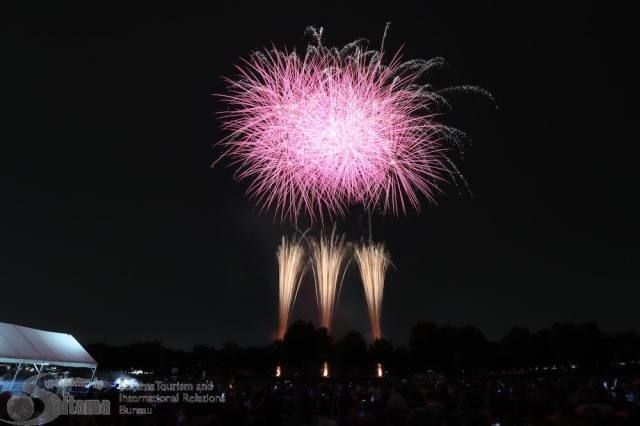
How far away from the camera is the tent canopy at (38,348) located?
20.9 m

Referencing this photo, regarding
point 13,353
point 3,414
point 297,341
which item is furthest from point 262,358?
point 3,414

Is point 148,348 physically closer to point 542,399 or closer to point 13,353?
point 13,353

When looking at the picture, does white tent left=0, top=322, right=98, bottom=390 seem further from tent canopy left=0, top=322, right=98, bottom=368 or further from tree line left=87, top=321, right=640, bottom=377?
tree line left=87, top=321, right=640, bottom=377

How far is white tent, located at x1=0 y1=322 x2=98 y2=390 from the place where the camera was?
20.9 m

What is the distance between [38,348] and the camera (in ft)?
76.9

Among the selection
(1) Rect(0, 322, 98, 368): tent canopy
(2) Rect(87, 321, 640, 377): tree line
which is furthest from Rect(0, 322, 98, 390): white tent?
(2) Rect(87, 321, 640, 377): tree line

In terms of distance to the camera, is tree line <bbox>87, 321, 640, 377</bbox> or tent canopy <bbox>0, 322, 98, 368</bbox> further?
tree line <bbox>87, 321, 640, 377</bbox>

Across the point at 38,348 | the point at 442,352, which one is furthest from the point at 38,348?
the point at 442,352

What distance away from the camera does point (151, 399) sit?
17.6 meters

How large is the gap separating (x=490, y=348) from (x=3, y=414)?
275ft

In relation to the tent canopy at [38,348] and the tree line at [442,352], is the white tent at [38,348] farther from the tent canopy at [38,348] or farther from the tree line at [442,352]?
the tree line at [442,352]

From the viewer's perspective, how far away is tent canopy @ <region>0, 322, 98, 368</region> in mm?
20922

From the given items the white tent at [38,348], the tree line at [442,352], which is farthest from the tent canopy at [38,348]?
the tree line at [442,352]

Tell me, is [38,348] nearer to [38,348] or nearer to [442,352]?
[38,348]
